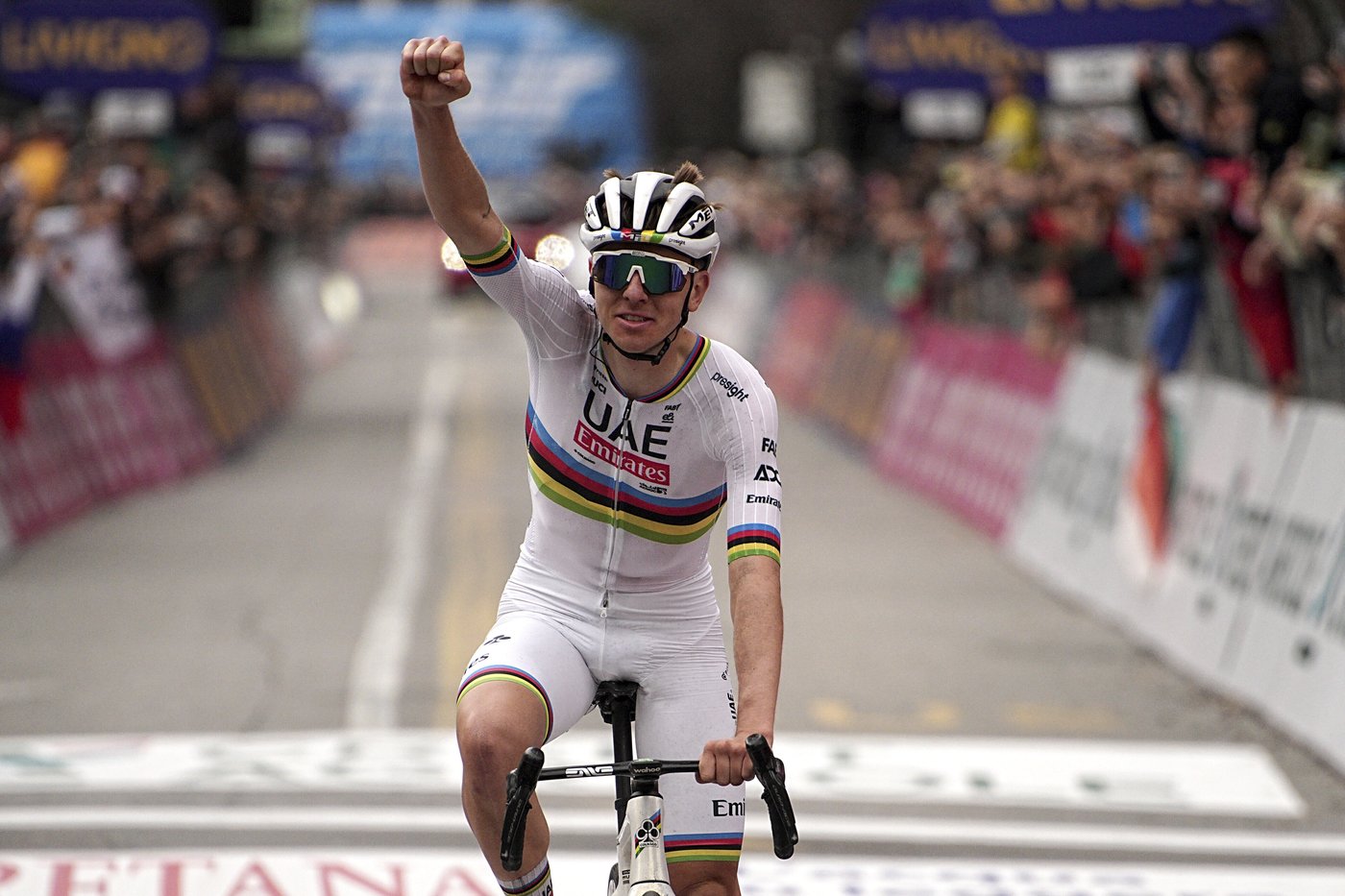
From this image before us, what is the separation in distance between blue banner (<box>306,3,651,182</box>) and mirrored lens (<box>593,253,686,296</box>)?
8084 centimetres

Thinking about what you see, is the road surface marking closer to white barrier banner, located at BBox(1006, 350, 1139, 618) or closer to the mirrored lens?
white barrier banner, located at BBox(1006, 350, 1139, 618)

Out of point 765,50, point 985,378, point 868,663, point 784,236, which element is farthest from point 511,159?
point 868,663

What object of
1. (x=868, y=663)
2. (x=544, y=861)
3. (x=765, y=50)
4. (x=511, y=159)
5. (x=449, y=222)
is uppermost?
(x=449, y=222)

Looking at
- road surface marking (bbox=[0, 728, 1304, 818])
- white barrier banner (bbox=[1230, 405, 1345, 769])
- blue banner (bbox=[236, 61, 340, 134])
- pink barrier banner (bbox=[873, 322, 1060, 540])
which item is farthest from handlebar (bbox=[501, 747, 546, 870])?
blue banner (bbox=[236, 61, 340, 134])

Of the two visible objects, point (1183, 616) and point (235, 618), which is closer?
point (1183, 616)

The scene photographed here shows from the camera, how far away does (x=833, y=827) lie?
8.00 m

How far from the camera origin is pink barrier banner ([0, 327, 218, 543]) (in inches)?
604

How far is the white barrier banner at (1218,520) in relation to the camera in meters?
10.2

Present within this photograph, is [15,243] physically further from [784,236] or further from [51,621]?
[784,236]

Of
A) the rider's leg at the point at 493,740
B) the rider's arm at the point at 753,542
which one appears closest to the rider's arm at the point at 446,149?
the rider's arm at the point at 753,542

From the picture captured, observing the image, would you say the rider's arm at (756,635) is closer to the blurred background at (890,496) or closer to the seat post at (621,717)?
the seat post at (621,717)

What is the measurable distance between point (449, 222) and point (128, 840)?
3.51 meters

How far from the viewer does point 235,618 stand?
12.3 metres

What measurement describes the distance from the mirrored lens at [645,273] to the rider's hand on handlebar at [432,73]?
0.53 metres
